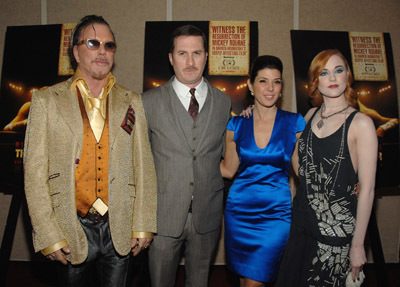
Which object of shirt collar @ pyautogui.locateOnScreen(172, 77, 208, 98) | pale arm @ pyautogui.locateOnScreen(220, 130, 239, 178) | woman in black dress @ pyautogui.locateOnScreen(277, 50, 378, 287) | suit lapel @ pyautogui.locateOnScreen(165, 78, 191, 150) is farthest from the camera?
pale arm @ pyautogui.locateOnScreen(220, 130, 239, 178)

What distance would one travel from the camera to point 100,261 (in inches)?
73.0

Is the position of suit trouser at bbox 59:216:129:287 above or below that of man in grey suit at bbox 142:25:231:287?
below

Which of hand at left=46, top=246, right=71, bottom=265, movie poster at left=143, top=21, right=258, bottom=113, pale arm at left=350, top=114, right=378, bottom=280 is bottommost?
hand at left=46, top=246, right=71, bottom=265

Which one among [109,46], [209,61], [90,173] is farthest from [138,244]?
[209,61]

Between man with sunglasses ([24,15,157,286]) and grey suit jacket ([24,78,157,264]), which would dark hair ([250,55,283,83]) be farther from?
grey suit jacket ([24,78,157,264])

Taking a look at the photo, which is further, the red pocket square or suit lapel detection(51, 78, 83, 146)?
the red pocket square

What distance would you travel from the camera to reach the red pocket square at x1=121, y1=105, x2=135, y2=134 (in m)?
1.79

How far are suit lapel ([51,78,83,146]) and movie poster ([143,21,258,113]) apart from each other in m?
1.56

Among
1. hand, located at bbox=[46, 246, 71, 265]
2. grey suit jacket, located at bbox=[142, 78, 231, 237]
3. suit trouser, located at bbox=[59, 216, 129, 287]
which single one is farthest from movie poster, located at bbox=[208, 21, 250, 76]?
hand, located at bbox=[46, 246, 71, 265]

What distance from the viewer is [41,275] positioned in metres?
3.29

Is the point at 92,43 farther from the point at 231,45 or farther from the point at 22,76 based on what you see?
the point at 22,76

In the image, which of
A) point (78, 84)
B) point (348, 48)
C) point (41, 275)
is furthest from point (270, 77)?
point (41, 275)

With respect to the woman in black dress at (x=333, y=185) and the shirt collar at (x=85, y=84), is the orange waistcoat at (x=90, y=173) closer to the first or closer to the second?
the shirt collar at (x=85, y=84)

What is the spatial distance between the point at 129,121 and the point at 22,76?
2.21 meters
